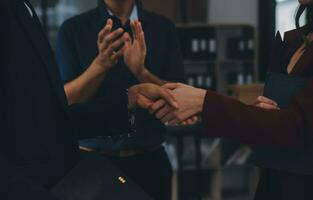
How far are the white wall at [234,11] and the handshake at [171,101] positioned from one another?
12.8ft

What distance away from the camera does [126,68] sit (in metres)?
1.94

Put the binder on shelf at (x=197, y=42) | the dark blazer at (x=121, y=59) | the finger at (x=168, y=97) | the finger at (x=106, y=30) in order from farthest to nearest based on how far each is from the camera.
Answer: the binder on shelf at (x=197, y=42) < the dark blazer at (x=121, y=59) < the finger at (x=106, y=30) < the finger at (x=168, y=97)

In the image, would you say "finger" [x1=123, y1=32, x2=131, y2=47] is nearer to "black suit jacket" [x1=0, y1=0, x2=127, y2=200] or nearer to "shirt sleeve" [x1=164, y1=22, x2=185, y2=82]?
"shirt sleeve" [x1=164, y1=22, x2=185, y2=82]

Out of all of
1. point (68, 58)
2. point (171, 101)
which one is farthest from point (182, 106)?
point (68, 58)

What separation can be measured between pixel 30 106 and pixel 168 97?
0.55m

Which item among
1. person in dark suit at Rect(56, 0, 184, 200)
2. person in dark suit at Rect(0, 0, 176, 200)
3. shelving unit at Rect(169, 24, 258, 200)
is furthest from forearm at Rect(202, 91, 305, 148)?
shelving unit at Rect(169, 24, 258, 200)

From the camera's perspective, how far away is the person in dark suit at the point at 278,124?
1.15 m

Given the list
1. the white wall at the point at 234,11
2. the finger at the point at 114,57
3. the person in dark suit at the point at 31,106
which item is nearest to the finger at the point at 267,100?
the person in dark suit at the point at 31,106

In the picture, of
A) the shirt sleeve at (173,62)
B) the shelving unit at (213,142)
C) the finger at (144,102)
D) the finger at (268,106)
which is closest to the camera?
the finger at (268,106)

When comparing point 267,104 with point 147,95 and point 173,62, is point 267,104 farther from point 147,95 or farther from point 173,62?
point 173,62

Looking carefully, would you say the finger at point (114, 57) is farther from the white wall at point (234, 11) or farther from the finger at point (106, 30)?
the white wall at point (234, 11)

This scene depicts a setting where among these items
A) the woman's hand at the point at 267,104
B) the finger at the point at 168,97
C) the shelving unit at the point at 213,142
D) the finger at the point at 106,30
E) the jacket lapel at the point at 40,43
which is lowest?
the shelving unit at the point at 213,142

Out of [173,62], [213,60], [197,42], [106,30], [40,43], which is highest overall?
[40,43]

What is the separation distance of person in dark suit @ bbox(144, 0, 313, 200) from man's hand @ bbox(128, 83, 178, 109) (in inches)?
3.6
